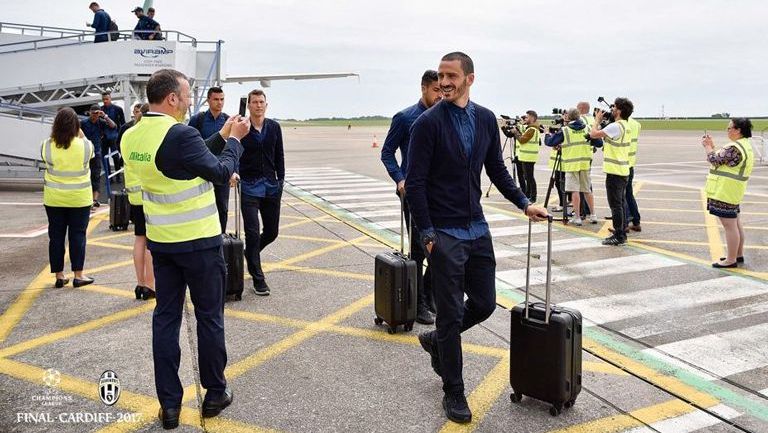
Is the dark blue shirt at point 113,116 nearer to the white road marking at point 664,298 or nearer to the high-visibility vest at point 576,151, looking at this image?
the high-visibility vest at point 576,151

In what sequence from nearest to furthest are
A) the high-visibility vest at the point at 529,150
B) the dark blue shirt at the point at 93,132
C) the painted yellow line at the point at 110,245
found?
the painted yellow line at the point at 110,245, the dark blue shirt at the point at 93,132, the high-visibility vest at the point at 529,150

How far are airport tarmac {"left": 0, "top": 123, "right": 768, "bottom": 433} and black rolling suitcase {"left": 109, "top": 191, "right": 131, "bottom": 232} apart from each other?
78 centimetres

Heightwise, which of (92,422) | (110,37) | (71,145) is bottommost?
(92,422)

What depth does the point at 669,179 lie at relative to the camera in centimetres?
1669

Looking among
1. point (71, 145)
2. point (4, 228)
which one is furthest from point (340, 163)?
point (71, 145)

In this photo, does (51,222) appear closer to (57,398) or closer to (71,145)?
(71,145)

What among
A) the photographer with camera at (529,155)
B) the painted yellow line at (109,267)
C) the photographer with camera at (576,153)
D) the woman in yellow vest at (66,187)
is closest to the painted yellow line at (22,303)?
the woman in yellow vest at (66,187)

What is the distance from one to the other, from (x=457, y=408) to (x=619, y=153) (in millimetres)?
5692

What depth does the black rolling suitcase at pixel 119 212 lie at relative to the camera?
A: 9.28 meters

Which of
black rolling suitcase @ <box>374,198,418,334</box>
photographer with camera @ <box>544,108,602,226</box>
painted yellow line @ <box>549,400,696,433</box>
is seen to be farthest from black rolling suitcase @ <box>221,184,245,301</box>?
photographer with camera @ <box>544,108,602,226</box>

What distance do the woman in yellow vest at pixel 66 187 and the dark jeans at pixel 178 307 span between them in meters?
3.07

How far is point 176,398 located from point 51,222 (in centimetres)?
349

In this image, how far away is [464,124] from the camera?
3404 mm

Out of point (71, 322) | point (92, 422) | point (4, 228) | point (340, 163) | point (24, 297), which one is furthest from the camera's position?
point (340, 163)
